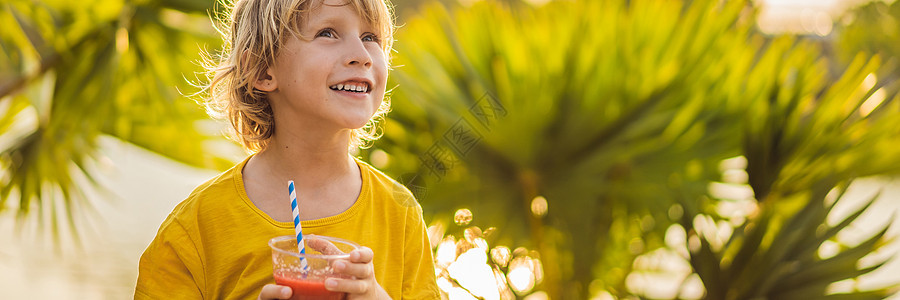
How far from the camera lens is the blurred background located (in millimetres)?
2084

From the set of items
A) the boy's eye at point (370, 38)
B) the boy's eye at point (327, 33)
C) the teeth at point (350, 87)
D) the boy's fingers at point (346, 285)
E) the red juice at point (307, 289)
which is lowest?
Result: the red juice at point (307, 289)

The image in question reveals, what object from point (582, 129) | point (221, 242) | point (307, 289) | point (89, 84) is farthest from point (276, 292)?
point (89, 84)

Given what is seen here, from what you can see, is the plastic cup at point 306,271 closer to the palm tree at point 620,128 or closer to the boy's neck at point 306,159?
the boy's neck at point 306,159

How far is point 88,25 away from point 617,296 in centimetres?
181

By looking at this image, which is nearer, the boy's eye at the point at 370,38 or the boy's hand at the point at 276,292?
the boy's hand at the point at 276,292

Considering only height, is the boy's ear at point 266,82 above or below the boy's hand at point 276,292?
above

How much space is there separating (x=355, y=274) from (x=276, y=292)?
8cm

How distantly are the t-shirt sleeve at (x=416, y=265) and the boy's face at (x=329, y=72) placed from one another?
16 centimetres

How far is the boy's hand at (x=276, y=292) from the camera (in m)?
0.76

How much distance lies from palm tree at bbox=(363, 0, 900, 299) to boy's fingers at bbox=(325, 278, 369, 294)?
1154 millimetres

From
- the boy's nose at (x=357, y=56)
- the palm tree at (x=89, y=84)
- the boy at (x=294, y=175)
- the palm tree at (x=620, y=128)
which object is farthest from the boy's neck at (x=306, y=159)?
the palm tree at (x=89, y=84)

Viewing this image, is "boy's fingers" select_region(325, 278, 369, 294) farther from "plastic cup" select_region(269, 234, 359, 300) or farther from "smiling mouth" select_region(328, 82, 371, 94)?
"smiling mouth" select_region(328, 82, 371, 94)

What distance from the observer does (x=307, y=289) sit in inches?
30.4

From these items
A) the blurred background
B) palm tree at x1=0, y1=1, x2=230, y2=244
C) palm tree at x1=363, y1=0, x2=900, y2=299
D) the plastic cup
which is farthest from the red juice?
palm tree at x1=0, y1=1, x2=230, y2=244
